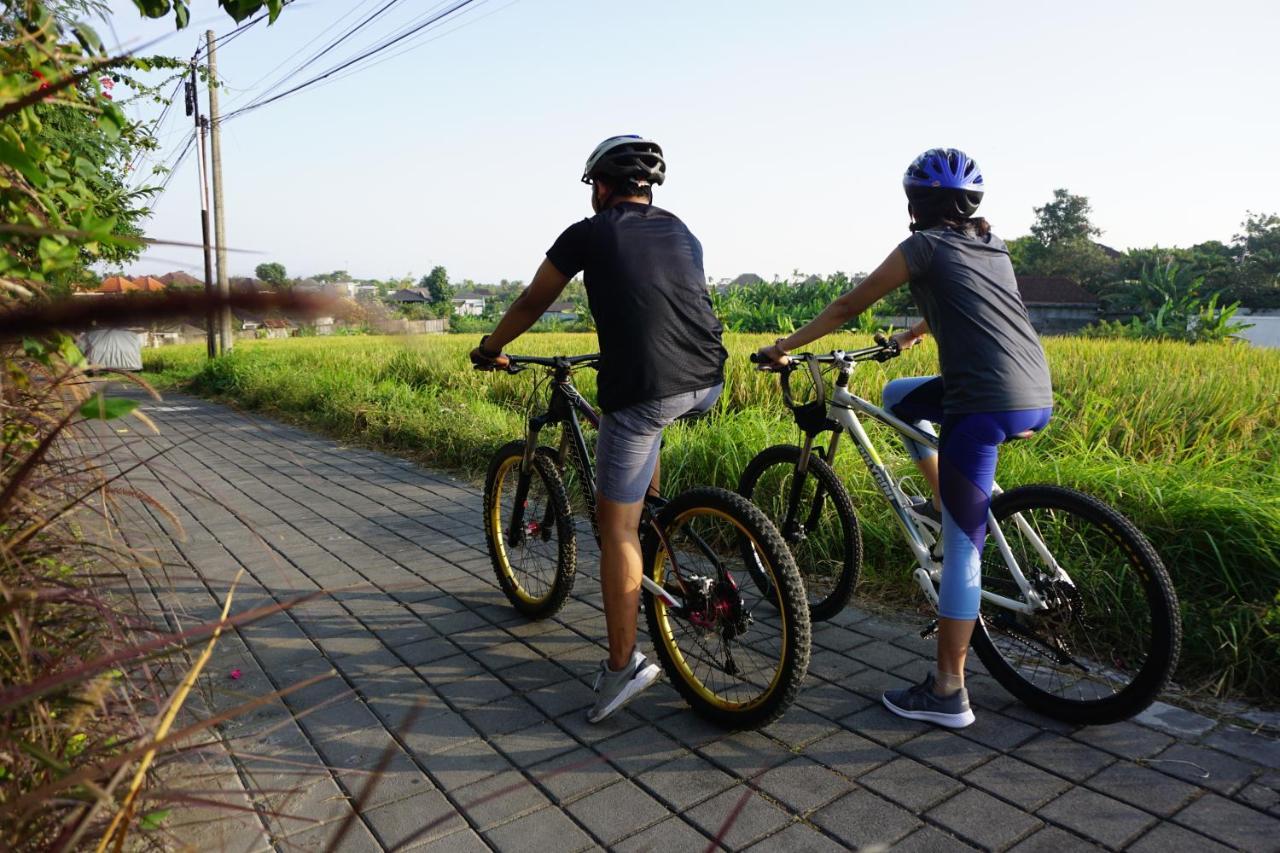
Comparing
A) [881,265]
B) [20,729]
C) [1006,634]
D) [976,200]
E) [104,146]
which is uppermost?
[104,146]

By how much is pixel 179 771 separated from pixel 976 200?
9.86ft

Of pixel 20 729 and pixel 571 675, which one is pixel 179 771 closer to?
pixel 20 729

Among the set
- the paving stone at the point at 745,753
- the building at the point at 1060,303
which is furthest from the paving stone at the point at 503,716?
the building at the point at 1060,303

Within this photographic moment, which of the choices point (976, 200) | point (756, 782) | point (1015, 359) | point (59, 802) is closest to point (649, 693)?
point (756, 782)

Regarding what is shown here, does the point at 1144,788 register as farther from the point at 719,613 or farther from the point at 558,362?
the point at 558,362

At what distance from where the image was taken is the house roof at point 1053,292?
5631 centimetres

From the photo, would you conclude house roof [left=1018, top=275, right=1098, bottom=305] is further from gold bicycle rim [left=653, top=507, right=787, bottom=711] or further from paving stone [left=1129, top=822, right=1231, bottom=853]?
paving stone [left=1129, top=822, right=1231, bottom=853]

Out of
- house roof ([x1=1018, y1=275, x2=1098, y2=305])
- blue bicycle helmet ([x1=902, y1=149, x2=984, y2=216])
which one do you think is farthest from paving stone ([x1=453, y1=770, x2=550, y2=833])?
house roof ([x1=1018, y1=275, x2=1098, y2=305])

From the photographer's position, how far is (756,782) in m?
2.88

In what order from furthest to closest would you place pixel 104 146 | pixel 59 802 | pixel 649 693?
pixel 104 146 < pixel 649 693 < pixel 59 802

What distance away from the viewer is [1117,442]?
6023 mm

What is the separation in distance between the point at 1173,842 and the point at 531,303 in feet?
8.71

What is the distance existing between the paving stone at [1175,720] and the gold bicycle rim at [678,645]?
1356mm

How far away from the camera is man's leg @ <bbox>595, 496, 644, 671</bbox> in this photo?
131 inches
